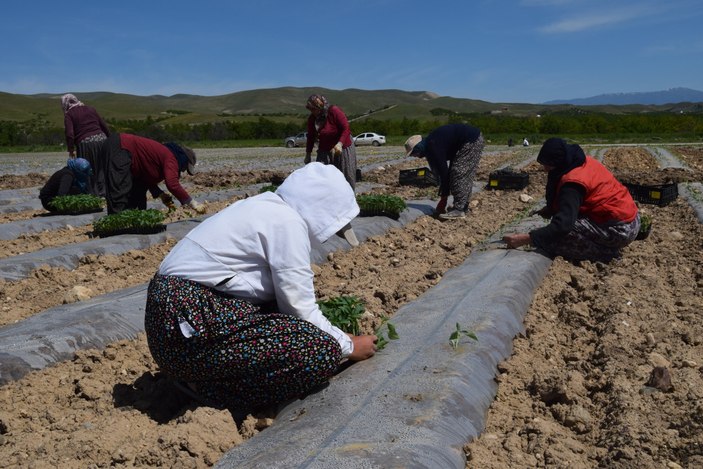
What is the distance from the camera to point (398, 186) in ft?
40.2

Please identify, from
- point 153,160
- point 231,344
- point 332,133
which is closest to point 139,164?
point 153,160

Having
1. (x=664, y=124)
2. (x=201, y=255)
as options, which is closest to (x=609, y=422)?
(x=201, y=255)

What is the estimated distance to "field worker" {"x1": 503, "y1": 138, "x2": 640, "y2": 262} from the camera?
5379 mm

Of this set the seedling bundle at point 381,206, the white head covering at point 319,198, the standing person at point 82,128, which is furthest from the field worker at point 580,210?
the standing person at point 82,128

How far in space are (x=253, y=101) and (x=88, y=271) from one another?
12960 cm

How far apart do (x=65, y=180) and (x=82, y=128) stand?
0.83 meters

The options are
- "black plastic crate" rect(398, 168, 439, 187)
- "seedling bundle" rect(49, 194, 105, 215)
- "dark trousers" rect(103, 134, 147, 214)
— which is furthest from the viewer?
"black plastic crate" rect(398, 168, 439, 187)

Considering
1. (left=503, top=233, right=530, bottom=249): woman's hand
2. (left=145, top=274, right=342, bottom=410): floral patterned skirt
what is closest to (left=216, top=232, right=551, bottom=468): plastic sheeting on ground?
(left=145, top=274, right=342, bottom=410): floral patterned skirt

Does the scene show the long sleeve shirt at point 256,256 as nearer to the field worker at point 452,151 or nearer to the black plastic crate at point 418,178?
the field worker at point 452,151

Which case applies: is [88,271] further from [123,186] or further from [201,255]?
[201,255]

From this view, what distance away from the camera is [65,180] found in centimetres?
869

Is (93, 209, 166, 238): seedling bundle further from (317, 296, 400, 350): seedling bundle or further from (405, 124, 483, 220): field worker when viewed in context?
(317, 296, 400, 350): seedling bundle

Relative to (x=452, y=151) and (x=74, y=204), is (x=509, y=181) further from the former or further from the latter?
(x=74, y=204)

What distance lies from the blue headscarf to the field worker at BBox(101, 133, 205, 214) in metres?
1.40
